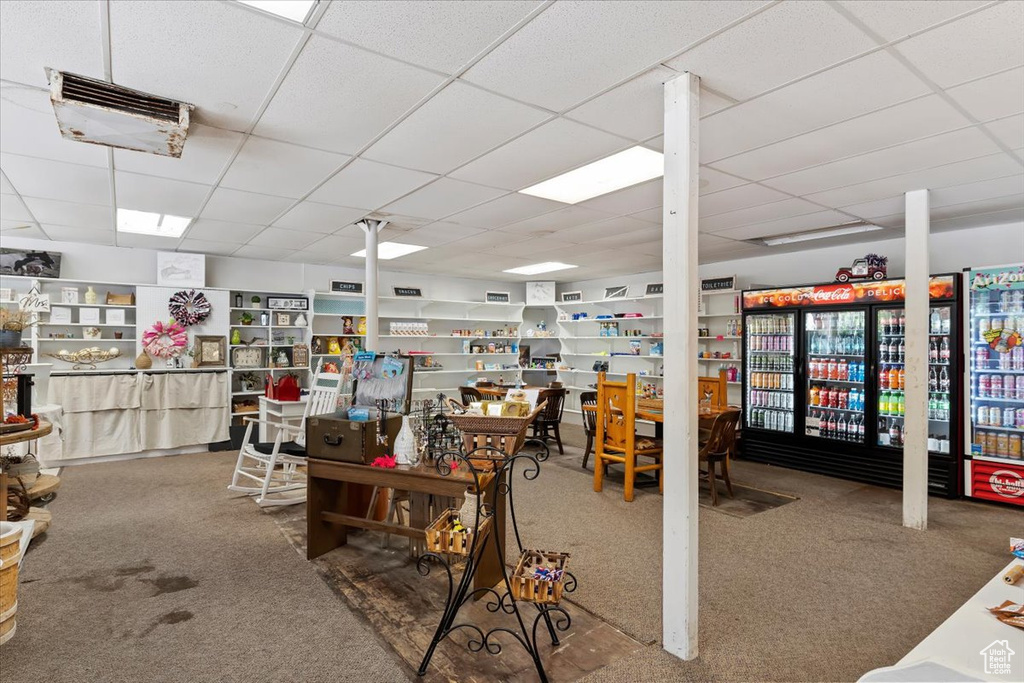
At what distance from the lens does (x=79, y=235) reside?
6020 mm

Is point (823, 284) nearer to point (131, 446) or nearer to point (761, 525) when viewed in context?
point (761, 525)

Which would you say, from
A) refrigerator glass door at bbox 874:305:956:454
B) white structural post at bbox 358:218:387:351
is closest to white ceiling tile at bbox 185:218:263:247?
white structural post at bbox 358:218:387:351

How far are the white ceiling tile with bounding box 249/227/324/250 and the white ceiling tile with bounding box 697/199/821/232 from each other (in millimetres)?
4165

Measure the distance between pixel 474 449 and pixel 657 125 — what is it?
209 centimetres

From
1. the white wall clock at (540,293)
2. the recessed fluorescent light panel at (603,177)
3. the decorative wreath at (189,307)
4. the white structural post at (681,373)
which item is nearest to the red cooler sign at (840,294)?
the recessed fluorescent light panel at (603,177)

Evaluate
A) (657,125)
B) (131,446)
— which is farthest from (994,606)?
(131,446)

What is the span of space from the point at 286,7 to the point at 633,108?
1.70 metres

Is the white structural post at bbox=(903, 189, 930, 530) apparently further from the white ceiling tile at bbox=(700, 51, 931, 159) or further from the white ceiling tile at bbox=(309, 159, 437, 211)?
the white ceiling tile at bbox=(309, 159, 437, 211)

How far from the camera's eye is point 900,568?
3381 mm

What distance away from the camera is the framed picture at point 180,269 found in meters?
6.86

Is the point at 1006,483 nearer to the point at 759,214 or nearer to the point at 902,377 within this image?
the point at 902,377

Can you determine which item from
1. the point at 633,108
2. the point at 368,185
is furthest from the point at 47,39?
the point at 633,108

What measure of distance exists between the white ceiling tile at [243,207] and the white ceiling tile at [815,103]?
3519 millimetres

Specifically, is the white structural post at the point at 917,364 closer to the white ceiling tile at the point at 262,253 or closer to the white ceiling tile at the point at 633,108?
the white ceiling tile at the point at 633,108
